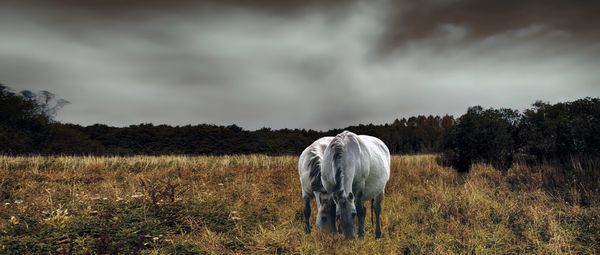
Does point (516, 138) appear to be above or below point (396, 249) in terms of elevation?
above

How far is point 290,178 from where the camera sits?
1112cm

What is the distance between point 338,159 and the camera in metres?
4.12

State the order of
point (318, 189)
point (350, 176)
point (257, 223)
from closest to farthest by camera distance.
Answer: point (350, 176), point (318, 189), point (257, 223)

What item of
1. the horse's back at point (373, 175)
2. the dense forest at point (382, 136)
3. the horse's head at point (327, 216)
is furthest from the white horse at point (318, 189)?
the dense forest at point (382, 136)

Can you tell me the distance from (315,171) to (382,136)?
25.0 metres

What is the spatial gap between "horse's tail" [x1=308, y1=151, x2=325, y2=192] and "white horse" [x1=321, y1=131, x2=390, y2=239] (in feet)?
0.56

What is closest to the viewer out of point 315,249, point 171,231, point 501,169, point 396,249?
point 315,249

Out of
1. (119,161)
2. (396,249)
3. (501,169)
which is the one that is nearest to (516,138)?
(501,169)

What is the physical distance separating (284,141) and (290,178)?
17.6m

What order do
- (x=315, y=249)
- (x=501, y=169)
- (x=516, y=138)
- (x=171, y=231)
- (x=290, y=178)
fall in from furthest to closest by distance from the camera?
(x=516, y=138), (x=501, y=169), (x=290, y=178), (x=171, y=231), (x=315, y=249)

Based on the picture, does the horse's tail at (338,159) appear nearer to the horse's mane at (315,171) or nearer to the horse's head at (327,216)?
the horse's head at (327,216)

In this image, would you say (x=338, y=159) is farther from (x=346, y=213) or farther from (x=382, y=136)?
(x=382, y=136)

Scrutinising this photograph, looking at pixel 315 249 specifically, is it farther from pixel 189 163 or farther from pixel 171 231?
pixel 189 163

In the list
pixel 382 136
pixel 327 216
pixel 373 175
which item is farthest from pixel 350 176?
pixel 382 136
